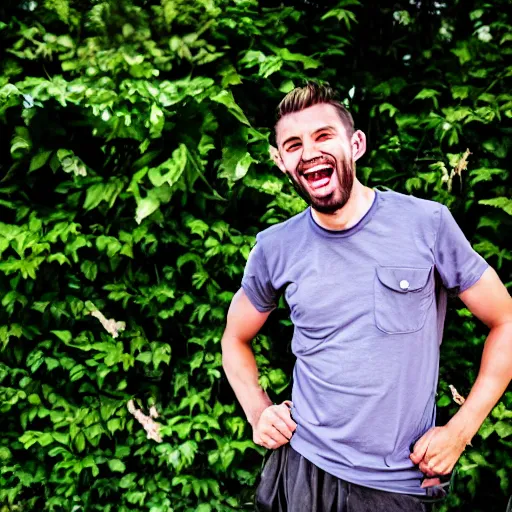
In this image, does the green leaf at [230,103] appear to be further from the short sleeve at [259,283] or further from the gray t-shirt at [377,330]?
the gray t-shirt at [377,330]

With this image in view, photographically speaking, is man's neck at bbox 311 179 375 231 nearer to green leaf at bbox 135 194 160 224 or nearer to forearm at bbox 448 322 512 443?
forearm at bbox 448 322 512 443

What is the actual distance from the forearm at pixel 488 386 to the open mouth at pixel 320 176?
661 millimetres

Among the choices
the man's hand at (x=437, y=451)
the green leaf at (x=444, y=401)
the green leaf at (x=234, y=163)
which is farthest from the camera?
the green leaf at (x=234, y=163)

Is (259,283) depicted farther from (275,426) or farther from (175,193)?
(175,193)

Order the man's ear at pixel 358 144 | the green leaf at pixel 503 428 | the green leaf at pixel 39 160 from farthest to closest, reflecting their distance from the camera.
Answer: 1. the green leaf at pixel 39 160
2. the green leaf at pixel 503 428
3. the man's ear at pixel 358 144

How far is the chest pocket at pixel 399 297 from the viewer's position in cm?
165

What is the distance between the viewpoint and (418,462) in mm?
1633

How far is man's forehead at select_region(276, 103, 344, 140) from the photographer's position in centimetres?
179

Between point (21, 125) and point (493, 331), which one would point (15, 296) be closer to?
point (21, 125)

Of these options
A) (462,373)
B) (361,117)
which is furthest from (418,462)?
A: (361,117)

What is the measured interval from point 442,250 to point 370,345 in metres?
0.34

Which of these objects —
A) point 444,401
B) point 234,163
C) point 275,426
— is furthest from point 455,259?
point 234,163

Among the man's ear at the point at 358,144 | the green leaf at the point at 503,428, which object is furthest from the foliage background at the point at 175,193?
the man's ear at the point at 358,144

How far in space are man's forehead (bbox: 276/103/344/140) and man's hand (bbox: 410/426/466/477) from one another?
3.07 feet
